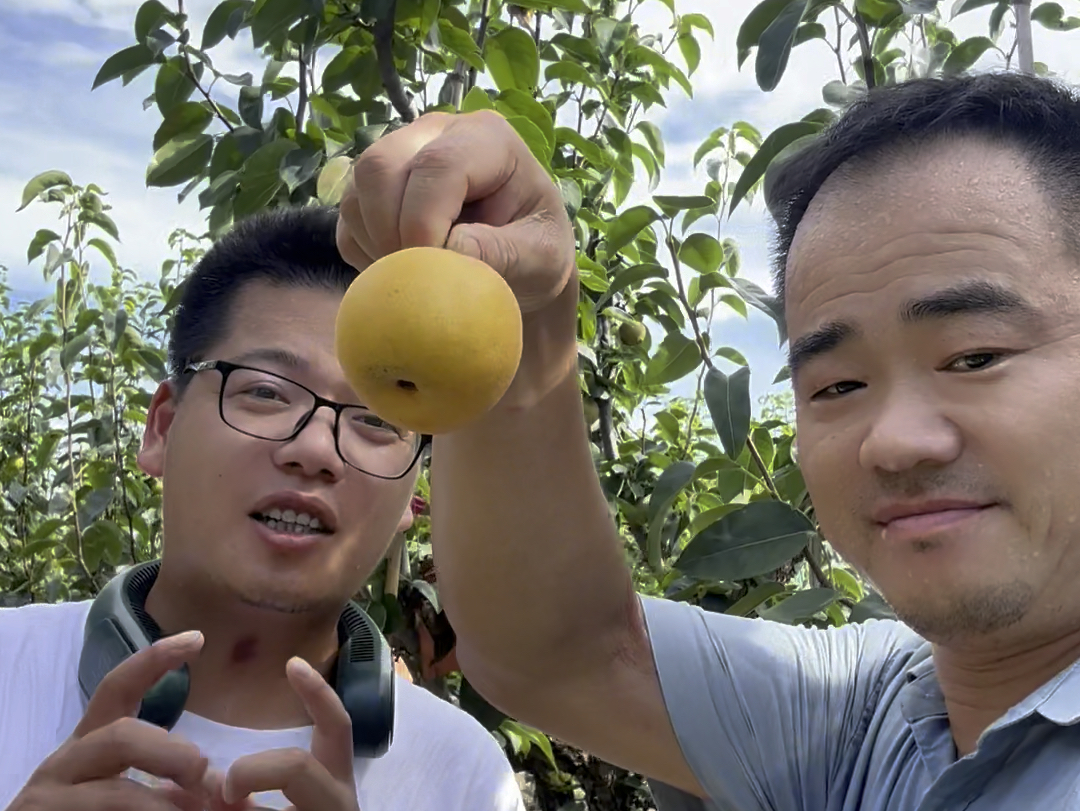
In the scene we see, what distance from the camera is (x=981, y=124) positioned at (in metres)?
0.94

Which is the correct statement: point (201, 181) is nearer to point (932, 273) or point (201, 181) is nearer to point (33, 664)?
point (33, 664)

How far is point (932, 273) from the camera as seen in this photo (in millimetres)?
849

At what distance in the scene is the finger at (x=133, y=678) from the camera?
A: 3.09ft

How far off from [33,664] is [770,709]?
2.94 ft

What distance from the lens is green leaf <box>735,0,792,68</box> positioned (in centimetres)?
155

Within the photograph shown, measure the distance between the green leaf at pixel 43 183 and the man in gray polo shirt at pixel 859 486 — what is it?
177 cm

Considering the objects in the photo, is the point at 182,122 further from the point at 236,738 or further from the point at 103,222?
the point at 236,738

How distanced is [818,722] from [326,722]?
1.73 ft

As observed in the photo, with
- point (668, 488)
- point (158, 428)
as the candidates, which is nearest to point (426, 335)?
point (158, 428)

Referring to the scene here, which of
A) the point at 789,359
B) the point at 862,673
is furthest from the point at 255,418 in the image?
the point at 862,673

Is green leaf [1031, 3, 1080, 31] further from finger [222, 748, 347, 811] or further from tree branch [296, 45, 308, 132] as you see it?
finger [222, 748, 347, 811]

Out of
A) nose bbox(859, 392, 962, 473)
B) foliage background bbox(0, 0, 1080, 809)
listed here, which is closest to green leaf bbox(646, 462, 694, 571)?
foliage background bbox(0, 0, 1080, 809)

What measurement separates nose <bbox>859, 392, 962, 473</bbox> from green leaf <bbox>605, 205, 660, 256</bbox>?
96cm

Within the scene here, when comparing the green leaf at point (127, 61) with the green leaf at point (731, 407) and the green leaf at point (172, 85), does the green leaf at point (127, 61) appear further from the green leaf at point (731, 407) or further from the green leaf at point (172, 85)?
the green leaf at point (731, 407)
